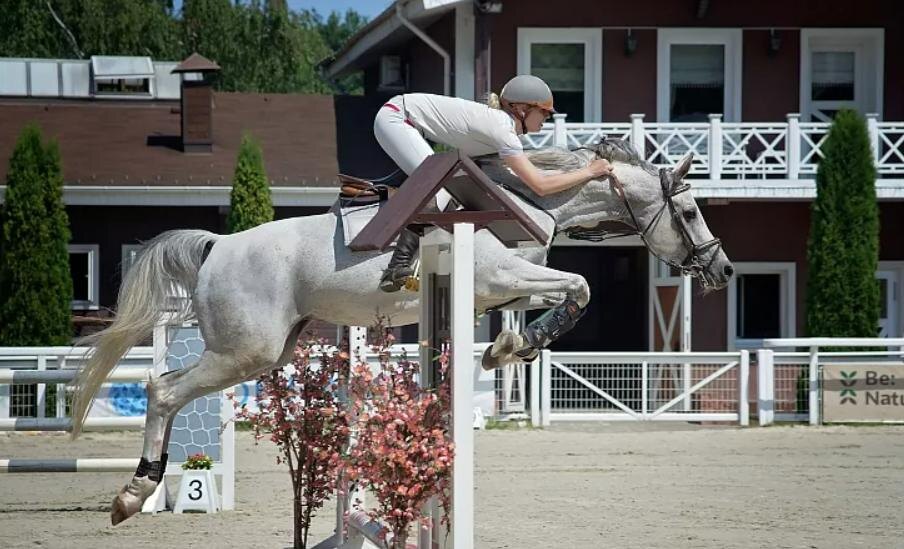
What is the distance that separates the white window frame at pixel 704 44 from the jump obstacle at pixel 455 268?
51.6 ft

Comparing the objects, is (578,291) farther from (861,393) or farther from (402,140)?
(861,393)

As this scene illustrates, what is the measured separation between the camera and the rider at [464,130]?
6.66 m

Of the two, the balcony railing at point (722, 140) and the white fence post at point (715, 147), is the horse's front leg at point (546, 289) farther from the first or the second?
the white fence post at point (715, 147)

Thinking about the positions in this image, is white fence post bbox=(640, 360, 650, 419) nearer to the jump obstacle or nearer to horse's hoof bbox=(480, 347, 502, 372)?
horse's hoof bbox=(480, 347, 502, 372)

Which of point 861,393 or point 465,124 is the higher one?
point 465,124

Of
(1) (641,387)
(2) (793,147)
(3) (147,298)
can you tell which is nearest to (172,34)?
(2) (793,147)

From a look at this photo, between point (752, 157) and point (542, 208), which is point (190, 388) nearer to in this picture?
point (542, 208)

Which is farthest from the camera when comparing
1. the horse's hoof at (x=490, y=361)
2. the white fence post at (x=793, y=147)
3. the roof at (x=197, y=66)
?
the roof at (x=197, y=66)

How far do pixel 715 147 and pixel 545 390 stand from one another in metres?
5.10

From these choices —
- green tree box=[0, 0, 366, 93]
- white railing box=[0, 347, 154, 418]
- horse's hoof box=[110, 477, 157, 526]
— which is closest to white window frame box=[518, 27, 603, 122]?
white railing box=[0, 347, 154, 418]

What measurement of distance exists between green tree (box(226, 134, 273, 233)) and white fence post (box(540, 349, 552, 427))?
4893 millimetres

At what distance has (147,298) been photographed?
25.1 feet

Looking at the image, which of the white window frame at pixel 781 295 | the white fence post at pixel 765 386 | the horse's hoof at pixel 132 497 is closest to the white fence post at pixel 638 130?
the white window frame at pixel 781 295

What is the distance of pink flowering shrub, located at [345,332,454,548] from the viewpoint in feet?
18.0
